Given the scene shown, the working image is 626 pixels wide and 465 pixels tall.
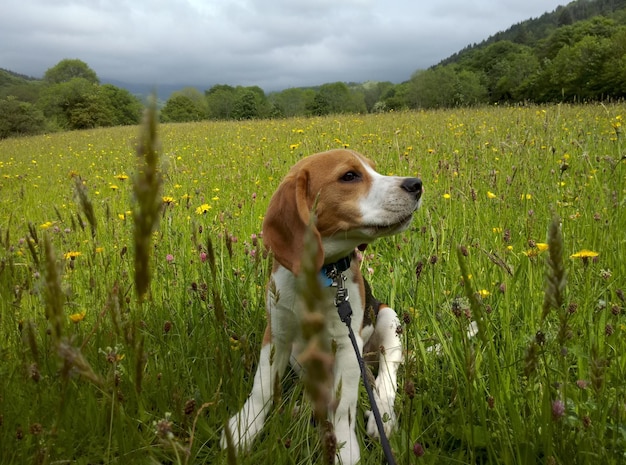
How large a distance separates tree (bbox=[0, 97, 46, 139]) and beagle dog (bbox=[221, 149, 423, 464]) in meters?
32.5

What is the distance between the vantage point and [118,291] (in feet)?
3.07

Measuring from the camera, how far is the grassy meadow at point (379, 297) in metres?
0.94

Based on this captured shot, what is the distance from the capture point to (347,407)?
5.71 ft

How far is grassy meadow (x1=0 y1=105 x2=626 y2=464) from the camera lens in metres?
0.94

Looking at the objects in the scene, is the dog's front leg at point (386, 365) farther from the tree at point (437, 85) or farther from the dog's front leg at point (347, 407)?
the tree at point (437, 85)

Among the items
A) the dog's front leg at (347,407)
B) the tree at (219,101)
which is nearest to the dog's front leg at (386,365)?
the dog's front leg at (347,407)

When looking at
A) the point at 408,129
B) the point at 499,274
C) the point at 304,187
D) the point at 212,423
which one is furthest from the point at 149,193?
the point at 408,129

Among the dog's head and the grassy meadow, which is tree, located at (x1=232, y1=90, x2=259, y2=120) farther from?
the dog's head

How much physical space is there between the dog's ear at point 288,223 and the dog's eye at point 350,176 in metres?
0.22

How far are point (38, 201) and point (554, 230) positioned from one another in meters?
6.14

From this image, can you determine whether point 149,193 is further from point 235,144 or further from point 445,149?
point 235,144

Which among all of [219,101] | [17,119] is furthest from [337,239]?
[219,101]

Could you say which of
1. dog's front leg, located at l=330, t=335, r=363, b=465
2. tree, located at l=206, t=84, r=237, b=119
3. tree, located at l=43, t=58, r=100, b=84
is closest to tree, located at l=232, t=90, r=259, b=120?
tree, located at l=206, t=84, r=237, b=119

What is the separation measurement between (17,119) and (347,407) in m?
35.3
